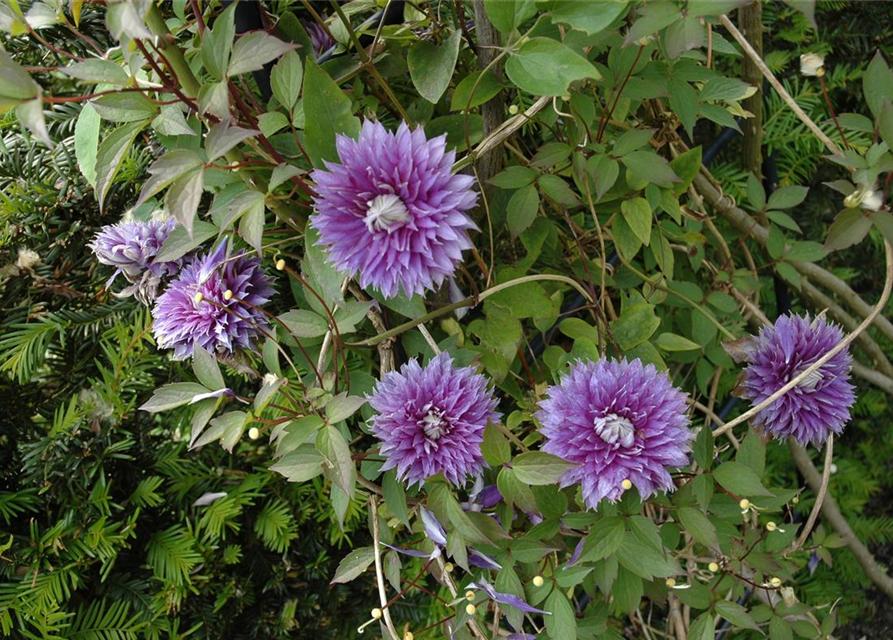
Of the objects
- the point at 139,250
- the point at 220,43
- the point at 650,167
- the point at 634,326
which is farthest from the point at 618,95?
the point at 139,250

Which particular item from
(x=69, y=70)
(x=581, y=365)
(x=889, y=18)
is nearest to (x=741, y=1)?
(x=581, y=365)

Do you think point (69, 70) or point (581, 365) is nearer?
point (69, 70)

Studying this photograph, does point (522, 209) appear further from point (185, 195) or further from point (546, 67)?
point (185, 195)

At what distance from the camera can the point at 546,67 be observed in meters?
0.39

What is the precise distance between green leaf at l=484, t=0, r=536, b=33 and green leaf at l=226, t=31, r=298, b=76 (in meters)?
0.12

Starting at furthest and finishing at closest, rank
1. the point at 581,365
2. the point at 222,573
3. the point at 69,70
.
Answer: the point at 222,573, the point at 581,365, the point at 69,70

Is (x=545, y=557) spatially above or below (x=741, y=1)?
below

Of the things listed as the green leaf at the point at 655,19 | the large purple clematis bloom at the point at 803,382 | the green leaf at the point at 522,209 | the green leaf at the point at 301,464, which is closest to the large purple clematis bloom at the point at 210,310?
the green leaf at the point at 301,464

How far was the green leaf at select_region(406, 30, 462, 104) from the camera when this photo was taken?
1.49 ft

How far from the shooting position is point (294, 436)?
44 cm

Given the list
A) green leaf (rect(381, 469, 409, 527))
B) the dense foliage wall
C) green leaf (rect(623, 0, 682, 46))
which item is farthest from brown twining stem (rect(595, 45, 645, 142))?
green leaf (rect(381, 469, 409, 527))

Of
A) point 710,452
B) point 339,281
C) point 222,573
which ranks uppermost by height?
A: point 339,281

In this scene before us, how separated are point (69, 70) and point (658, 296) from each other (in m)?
0.50

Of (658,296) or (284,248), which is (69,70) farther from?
(658,296)
